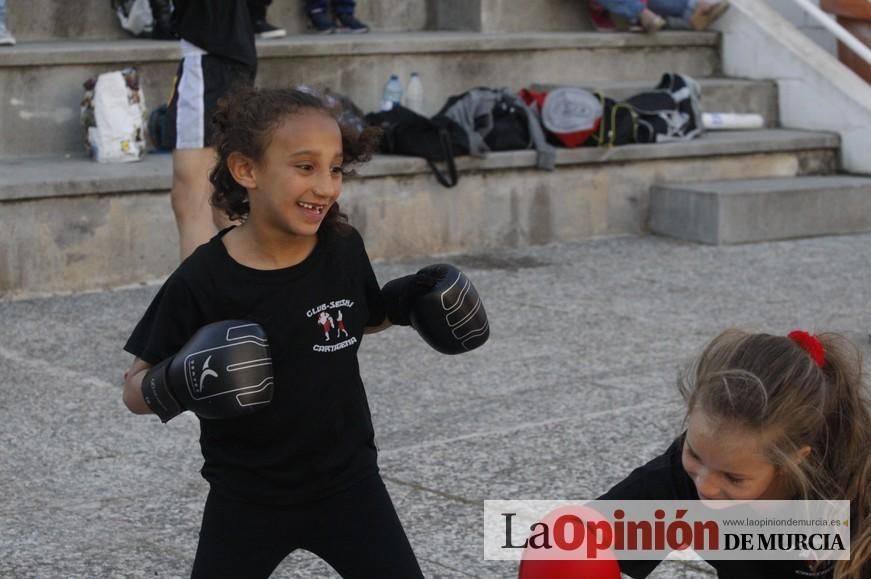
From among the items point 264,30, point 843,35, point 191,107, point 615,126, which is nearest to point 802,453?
point 191,107

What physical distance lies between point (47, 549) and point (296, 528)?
1.23 m

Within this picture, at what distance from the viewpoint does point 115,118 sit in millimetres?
7184

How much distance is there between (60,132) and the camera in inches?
293

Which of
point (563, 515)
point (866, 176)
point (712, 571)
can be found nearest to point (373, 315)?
point (563, 515)

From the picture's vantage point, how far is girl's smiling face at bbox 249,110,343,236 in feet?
8.84

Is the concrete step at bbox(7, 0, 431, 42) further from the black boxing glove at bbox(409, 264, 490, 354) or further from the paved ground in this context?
the black boxing glove at bbox(409, 264, 490, 354)

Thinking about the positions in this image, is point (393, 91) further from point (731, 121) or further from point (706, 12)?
point (706, 12)

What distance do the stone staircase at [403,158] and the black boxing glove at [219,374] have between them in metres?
4.11

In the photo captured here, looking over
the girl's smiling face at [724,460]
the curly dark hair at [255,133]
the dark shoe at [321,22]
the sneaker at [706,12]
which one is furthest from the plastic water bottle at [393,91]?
the girl's smiling face at [724,460]

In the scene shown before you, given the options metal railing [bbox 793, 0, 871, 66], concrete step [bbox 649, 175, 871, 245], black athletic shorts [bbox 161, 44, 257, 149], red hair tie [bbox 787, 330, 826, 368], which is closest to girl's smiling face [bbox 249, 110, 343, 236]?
red hair tie [bbox 787, 330, 826, 368]

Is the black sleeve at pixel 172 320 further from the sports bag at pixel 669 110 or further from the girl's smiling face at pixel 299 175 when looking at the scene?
the sports bag at pixel 669 110

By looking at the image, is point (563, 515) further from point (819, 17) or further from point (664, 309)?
point (819, 17)

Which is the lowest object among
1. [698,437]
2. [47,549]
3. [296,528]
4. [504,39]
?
[47,549]

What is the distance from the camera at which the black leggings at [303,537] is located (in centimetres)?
263
